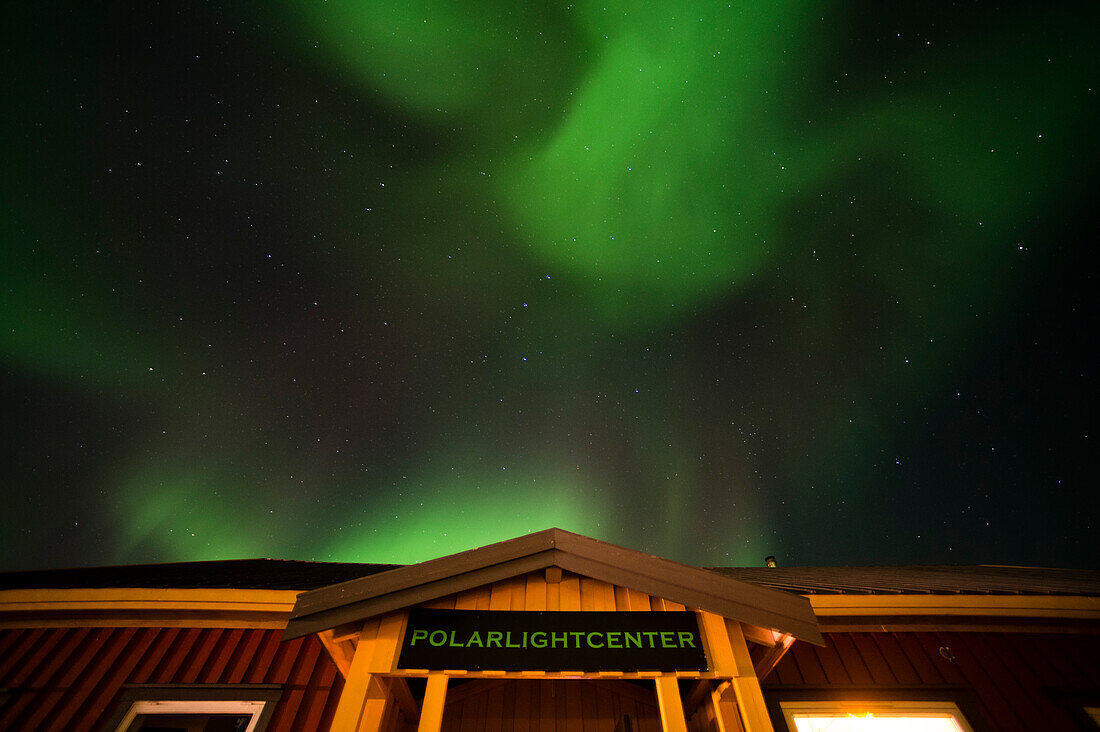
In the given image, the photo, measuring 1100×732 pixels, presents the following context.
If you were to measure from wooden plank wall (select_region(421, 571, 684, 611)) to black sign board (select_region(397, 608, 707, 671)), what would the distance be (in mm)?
141

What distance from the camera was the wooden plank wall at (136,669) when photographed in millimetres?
5016

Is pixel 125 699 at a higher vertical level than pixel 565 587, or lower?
lower

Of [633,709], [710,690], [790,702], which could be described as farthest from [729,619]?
[633,709]

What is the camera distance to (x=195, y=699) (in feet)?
16.9

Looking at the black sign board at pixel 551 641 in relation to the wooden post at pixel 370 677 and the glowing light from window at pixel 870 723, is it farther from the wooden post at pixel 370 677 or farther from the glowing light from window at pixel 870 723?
the glowing light from window at pixel 870 723

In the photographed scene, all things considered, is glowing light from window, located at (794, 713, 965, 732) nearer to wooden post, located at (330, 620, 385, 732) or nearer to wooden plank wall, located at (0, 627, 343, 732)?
wooden post, located at (330, 620, 385, 732)

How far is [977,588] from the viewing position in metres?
5.23

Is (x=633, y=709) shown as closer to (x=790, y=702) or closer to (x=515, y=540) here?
(x=790, y=702)

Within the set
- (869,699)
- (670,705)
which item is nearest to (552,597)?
(670,705)

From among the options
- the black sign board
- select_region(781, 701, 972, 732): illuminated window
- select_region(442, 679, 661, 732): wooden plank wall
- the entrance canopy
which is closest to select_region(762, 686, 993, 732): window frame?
select_region(781, 701, 972, 732): illuminated window

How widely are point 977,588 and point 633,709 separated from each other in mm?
4025

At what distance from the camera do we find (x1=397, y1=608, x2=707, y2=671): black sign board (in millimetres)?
3865

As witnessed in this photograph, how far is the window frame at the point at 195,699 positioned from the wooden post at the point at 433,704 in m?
2.56

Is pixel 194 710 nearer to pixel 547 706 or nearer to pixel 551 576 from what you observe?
pixel 547 706
